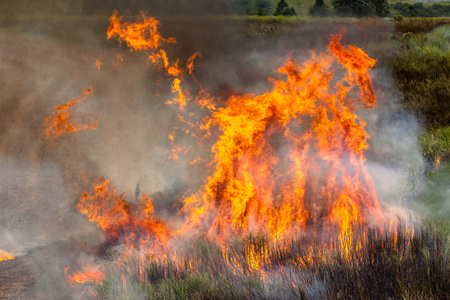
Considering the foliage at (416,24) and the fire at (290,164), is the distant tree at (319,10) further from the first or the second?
the fire at (290,164)

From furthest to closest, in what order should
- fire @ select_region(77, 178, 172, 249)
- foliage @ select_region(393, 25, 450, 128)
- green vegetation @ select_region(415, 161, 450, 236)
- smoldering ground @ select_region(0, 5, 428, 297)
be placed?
1. foliage @ select_region(393, 25, 450, 128)
2. smoldering ground @ select_region(0, 5, 428, 297)
3. fire @ select_region(77, 178, 172, 249)
4. green vegetation @ select_region(415, 161, 450, 236)

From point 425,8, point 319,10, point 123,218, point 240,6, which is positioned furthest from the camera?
point 425,8

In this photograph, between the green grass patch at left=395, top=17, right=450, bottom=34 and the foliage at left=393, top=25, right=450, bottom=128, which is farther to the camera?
the green grass patch at left=395, top=17, right=450, bottom=34

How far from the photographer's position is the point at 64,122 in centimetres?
1162

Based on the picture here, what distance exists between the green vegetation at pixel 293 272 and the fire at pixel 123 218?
1.43 meters

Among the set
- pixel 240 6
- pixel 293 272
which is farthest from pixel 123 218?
pixel 240 6

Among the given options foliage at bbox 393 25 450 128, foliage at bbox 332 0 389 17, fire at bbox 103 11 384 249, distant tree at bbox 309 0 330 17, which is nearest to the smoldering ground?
foliage at bbox 393 25 450 128

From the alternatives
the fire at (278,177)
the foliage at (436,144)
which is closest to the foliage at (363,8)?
the fire at (278,177)

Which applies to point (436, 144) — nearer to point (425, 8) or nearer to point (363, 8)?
point (363, 8)

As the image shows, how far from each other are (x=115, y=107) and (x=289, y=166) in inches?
251

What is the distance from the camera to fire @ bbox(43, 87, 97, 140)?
11.6 meters

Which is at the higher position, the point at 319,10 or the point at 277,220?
the point at 319,10

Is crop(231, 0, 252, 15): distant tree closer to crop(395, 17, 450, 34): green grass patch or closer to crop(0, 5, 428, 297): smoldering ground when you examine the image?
crop(0, 5, 428, 297): smoldering ground

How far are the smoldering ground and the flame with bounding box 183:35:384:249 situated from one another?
798 mm
